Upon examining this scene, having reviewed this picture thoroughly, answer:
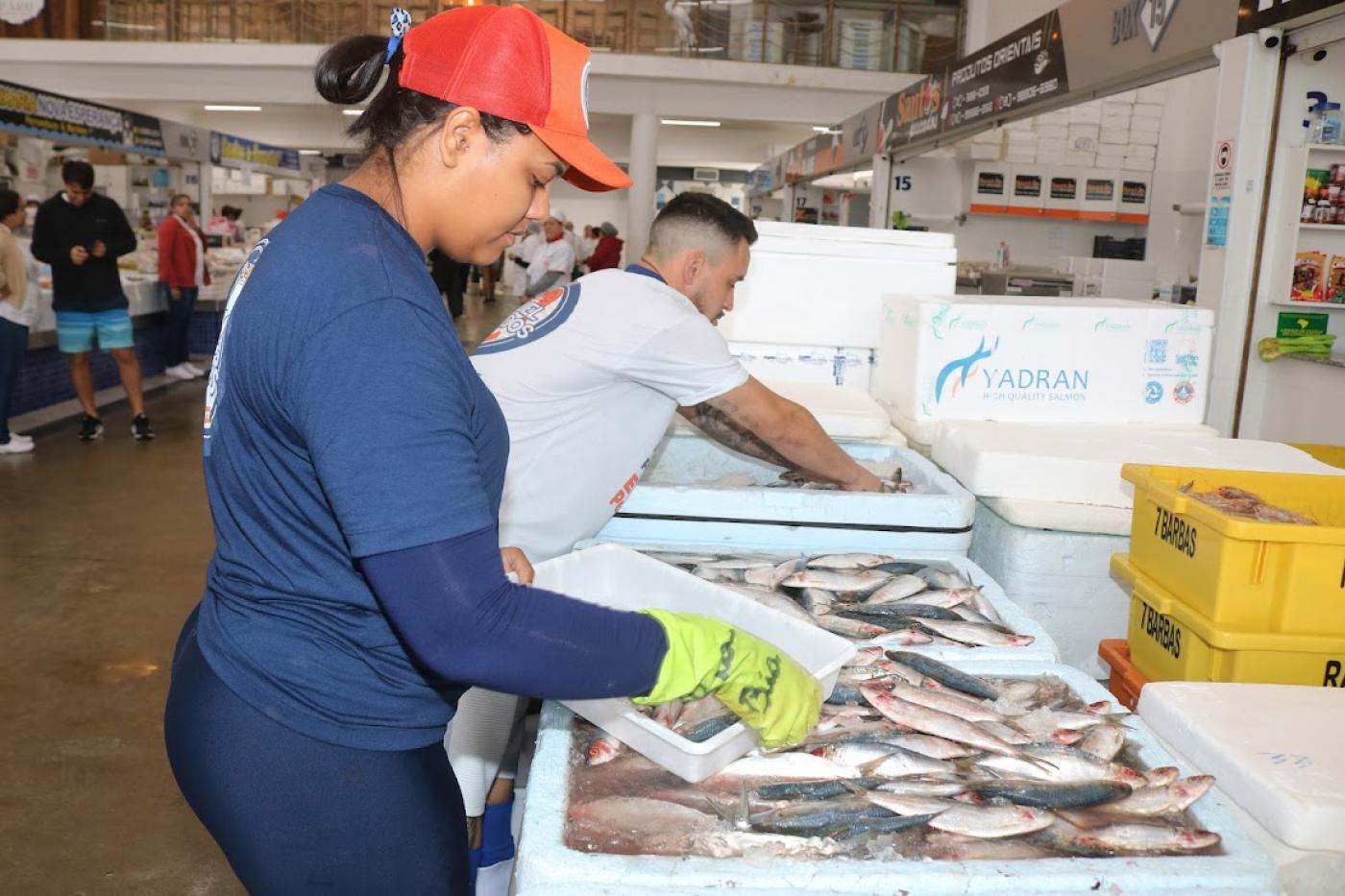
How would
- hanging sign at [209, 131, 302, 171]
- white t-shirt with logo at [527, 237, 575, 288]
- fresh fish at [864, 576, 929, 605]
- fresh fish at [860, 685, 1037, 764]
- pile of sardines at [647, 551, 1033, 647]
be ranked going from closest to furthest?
fresh fish at [860, 685, 1037, 764] → pile of sardines at [647, 551, 1033, 647] → fresh fish at [864, 576, 929, 605] → white t-shirt with logo at [527, 237, 575, 288] → hanging sign at [209, 131, 302, 171]

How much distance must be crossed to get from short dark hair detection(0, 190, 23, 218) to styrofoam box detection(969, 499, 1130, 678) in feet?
22.0

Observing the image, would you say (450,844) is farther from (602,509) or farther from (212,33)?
(212,33)

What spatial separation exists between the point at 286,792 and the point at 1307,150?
556 centimetres

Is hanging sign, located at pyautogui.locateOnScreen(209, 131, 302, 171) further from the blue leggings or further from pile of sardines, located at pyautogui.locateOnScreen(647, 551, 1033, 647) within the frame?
→ the blue leggings

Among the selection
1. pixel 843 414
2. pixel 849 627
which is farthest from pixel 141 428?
pixel 849 627

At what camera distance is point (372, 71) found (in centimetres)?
131

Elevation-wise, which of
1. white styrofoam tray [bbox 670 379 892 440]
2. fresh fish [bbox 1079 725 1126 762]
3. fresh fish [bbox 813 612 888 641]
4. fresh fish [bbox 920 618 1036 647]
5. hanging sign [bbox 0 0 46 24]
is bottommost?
fresh fish [bbox 1079 725 1126 762]

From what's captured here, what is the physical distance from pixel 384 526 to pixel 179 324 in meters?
10.9

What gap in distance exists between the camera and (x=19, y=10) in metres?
19.0

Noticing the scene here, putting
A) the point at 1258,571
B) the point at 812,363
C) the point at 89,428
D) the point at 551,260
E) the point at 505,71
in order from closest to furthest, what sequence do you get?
the point at 505,71, the point at 1258,571, the point at 812,363, the point at 89,428, the point at 551,260

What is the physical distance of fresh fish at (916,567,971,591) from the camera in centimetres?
218

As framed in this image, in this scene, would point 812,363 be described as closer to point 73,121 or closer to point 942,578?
point 942,578

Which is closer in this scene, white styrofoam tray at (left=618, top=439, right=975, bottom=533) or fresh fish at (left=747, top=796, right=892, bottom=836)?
fresh fish at (left=747, top=796, right=892, bottom=836)

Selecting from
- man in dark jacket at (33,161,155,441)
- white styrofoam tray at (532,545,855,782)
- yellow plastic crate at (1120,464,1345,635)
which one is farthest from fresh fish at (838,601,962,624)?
Answer: man in dark jacket at (33,161,155,441)
